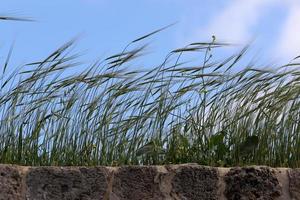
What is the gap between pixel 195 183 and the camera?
3381 millimetres

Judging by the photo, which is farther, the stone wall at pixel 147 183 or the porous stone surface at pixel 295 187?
the porous stone surface at pixel 295 187

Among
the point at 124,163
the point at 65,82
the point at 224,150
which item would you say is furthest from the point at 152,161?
the point at 65,82

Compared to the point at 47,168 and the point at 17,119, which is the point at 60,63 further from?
the point at 47,168

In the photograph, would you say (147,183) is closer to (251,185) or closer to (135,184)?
(135,184)

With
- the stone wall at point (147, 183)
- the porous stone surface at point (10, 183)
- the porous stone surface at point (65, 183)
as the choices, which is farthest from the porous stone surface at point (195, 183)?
the porous stone surface at point (10, 183)

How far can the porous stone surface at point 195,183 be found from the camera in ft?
11.0

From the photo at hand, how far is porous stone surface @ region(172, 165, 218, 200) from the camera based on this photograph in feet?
11.0

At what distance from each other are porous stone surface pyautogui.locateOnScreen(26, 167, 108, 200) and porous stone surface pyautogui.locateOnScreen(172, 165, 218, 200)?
1.13 ft

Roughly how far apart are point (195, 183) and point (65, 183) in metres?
0.61

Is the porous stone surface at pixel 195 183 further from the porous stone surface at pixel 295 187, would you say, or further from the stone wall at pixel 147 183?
the porous stone surface at pixel 295 187

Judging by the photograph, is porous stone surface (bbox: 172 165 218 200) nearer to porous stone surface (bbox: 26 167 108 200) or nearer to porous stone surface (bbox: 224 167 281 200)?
porous stone surface (bbox: 224 167 281 200)

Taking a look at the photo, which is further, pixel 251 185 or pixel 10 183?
pixel 251 185

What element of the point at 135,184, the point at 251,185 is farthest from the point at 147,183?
the point at 251,185

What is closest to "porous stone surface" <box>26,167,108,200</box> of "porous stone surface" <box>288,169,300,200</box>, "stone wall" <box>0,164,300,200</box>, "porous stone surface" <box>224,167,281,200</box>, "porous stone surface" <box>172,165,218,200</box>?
"stone wall" <box>0,164,300,200</box>
